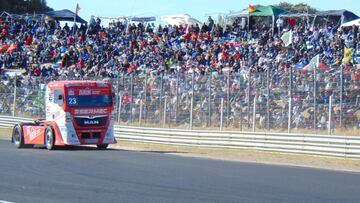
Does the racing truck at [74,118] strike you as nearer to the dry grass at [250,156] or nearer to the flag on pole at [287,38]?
the dry grass at [250,156]

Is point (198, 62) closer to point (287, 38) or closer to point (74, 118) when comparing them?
point (287, 38)

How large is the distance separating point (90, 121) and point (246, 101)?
6.16 metres

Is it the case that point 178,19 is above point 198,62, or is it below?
above

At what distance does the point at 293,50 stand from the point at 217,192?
74.3 ft

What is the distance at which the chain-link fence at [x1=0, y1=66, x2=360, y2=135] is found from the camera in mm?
25469

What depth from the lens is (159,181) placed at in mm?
16062

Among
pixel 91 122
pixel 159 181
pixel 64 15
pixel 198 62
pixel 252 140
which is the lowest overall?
pixel 252 140

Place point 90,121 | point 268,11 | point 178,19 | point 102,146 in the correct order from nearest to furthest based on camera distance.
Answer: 1. point 90,121
2. point 102,146
3. point 268,11
4. point 178,19

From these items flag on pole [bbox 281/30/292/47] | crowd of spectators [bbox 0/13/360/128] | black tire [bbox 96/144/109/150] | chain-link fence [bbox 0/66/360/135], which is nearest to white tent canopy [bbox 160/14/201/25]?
crowd of spectators [bbox 0/13/360/128]

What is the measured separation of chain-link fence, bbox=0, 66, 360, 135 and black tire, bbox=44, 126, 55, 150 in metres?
6.83

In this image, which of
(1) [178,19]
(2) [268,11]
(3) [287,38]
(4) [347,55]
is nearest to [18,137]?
(4) [347,55]

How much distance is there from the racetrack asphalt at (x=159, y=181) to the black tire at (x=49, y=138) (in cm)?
268

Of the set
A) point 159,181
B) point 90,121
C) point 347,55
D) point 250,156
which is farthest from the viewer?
point 347,55

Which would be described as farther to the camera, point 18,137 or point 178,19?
point 178,19
